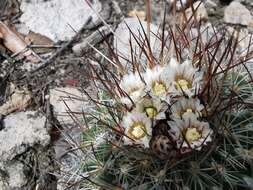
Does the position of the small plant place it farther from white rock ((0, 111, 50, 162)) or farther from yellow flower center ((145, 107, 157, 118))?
white rock ((0, 111, 50, 162))

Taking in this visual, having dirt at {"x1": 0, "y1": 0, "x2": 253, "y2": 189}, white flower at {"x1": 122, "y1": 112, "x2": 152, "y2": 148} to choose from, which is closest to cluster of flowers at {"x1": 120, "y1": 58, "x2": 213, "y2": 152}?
white flower at {"x1": 122, "y1": 112, "x2": 152, "y2": 148}

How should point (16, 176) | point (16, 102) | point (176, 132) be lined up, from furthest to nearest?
1. point (16, 102)
2. point (16, 176)
3. point (176, 132)

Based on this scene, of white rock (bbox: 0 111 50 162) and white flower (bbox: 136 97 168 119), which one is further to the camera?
white rock (bbox: 0 111 50 162)

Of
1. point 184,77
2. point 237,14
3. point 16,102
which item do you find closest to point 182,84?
point 184,77

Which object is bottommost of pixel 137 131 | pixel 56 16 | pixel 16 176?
pixel 16 176

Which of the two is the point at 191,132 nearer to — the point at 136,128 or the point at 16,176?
the point at 136,128

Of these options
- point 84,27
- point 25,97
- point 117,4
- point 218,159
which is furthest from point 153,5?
point 218,159
